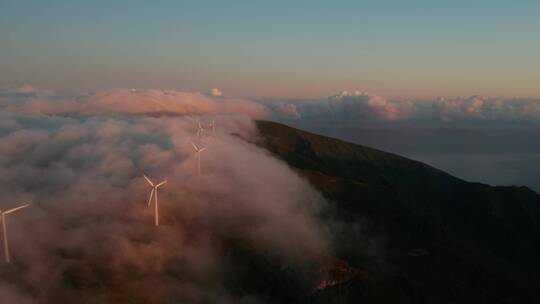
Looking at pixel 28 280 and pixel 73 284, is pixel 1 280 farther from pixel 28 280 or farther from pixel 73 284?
pixel 73 284

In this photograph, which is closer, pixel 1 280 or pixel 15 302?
pixel 15 302

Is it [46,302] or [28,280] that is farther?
[28,280]

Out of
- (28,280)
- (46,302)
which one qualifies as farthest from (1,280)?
(46,302)

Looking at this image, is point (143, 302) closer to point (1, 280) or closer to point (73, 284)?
point (73, 284)

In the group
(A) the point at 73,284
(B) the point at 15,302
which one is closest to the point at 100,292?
(A) the point at 73,284

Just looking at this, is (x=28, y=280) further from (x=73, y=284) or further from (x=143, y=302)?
(x=143, y=302)

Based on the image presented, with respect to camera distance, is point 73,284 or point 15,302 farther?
point 73,284

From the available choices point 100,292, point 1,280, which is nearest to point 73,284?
point 100,292

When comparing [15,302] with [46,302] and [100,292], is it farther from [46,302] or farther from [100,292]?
[100,292]
